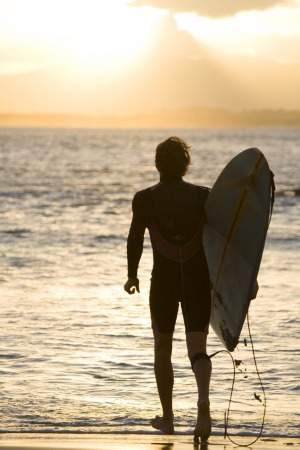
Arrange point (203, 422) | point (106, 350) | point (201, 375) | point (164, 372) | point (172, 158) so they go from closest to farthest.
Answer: point (203, 422) < point (201, 375) < point (172, 158) < point (164, 372) < point (106, 350)

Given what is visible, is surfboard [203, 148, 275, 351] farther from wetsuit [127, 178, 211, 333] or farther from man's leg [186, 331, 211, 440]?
man's leg [186, 331, 211, 440]

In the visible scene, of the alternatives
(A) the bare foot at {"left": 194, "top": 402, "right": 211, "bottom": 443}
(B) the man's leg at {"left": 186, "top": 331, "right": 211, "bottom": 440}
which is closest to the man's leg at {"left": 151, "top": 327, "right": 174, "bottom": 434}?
(B) the man's leg at {"left": 186, "top": 331, "right": 211, "bottom": 440}

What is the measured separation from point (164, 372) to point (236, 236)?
0.94 meters

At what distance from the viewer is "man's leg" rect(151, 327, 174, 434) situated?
5.98 metres

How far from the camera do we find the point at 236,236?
6.04 m

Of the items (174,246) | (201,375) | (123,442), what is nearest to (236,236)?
(174,246)

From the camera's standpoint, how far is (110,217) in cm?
2920

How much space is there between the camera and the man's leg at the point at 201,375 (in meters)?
5.61

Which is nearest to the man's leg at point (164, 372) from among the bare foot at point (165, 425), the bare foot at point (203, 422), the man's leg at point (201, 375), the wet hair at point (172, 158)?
the bare foot at point (165, 425)

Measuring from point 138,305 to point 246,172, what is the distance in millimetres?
5852

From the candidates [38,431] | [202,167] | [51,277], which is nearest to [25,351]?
[38,431]

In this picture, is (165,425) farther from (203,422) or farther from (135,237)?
(135,237)

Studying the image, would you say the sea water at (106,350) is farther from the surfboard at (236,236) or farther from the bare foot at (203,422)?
the surfboard at (236,236)

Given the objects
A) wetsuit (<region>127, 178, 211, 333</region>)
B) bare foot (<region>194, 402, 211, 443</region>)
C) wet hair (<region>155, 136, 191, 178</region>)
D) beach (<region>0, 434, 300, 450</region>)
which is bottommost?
beach (<region>0, 434, 300, 450</region>)
